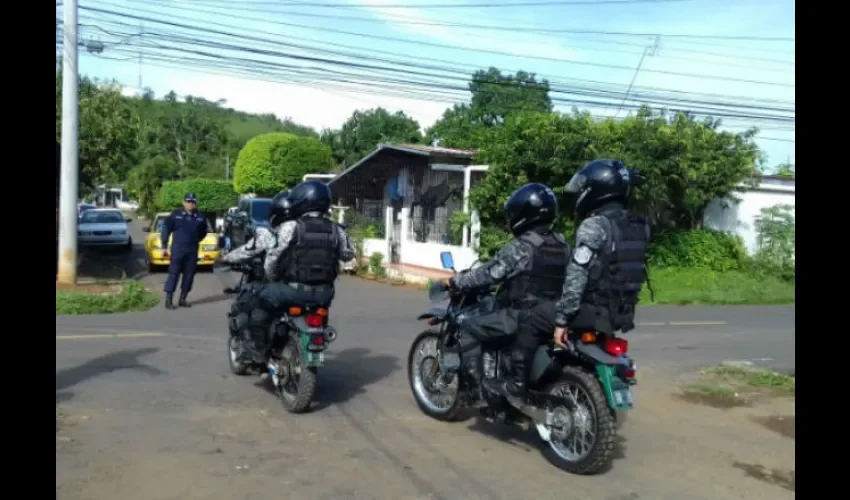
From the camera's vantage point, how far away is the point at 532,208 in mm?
5668

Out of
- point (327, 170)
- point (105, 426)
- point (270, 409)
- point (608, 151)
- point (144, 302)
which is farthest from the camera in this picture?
point (327, 170)

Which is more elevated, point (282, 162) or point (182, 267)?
point (282, 162)

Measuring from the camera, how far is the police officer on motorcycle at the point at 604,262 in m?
5.20

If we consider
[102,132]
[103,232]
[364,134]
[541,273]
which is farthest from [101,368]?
[364,134]

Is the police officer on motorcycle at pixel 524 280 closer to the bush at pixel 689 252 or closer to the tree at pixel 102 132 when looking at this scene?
the bush at pixel 689 252

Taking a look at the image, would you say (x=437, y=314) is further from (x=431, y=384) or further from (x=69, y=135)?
(x=69, y=135)

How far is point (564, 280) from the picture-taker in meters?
5.48

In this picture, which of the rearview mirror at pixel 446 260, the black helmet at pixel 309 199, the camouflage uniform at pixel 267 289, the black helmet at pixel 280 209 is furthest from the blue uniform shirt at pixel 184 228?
the rearview mirror at pixel 446 260

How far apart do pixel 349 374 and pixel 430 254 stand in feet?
41.3

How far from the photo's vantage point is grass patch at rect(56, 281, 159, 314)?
A: 40.8ft

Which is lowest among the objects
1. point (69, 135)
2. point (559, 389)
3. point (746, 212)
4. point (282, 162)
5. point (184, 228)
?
point (559, 389)
